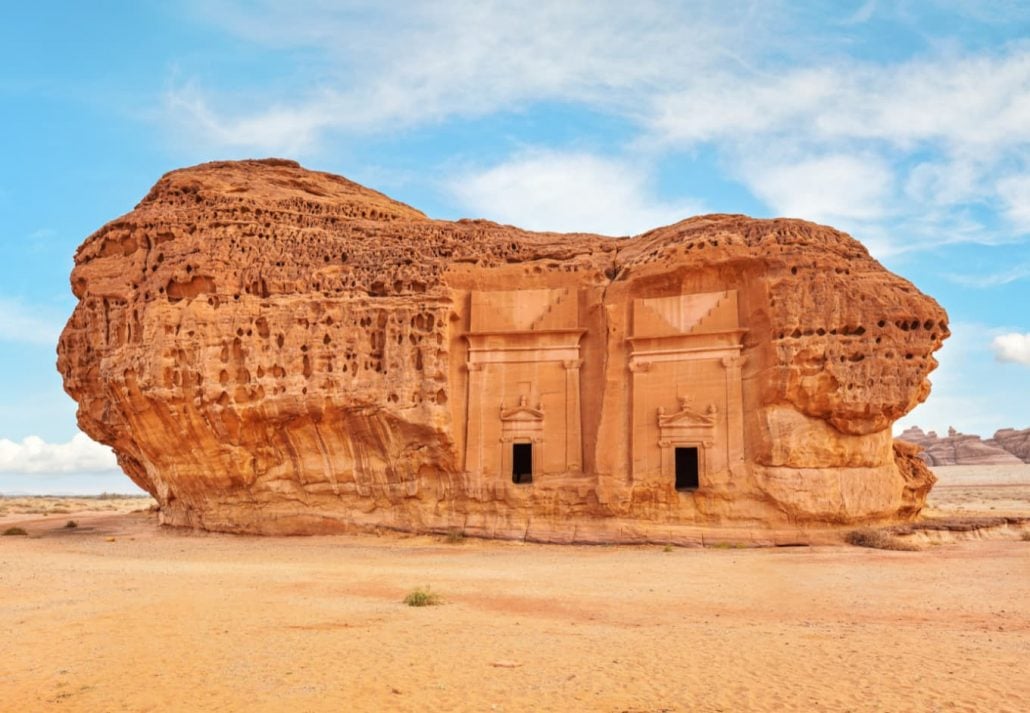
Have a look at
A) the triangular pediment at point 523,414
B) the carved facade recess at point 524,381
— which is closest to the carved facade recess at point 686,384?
the carved facade recess at point 524,381

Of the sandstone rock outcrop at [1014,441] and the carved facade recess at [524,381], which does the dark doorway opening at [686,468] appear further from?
the sandstone rock outcrop at [1014,441]

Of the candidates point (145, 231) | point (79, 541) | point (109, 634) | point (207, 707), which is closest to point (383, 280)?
point (145, 231)

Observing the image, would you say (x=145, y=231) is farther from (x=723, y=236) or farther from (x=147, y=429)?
(x=723, y=236)

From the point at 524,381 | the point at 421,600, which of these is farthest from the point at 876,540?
the point at 421,600

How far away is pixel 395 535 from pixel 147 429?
8.76 metres

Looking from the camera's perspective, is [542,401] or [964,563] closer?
[964,563]

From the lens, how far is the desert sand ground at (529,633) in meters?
8.38

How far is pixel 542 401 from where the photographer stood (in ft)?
83.5

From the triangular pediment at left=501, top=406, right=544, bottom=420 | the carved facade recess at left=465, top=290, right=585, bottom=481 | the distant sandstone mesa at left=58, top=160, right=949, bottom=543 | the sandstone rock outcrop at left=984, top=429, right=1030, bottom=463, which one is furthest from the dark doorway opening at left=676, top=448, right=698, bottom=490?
the sandstone rock outcrop at left=984, top=429, right=1030, bottom=463

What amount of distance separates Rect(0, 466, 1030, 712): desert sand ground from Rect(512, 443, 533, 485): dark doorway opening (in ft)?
17.2

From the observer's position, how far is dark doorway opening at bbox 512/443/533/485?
84.4ft

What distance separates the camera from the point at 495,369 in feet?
84.8

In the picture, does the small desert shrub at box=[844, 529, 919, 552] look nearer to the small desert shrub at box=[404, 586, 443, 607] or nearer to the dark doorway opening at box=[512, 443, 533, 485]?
the dark doorway opening at box=[512, 443, 533, 485]

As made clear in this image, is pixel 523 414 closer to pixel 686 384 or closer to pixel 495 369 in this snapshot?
pixel 495 369
